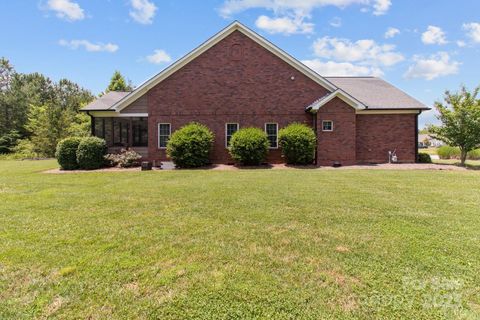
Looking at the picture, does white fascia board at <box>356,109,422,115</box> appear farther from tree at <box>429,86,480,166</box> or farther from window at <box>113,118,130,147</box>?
window at <box>113,118,130,147</box>

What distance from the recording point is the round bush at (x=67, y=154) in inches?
593

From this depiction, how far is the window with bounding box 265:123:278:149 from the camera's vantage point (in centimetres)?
1698

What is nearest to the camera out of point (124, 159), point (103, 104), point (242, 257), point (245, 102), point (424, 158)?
point (242, 257)

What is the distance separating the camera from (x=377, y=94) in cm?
1867

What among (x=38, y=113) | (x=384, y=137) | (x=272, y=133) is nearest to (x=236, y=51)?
(x=272, y=133)

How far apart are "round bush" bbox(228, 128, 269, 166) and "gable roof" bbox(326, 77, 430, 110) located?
21.1 ft

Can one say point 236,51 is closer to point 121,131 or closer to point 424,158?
point 121,131

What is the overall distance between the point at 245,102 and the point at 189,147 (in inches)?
177

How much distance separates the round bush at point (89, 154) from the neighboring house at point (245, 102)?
2678 millimetres

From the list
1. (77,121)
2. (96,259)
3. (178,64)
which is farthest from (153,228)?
(77,121)

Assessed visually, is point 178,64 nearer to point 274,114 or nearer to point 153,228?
point 274,114

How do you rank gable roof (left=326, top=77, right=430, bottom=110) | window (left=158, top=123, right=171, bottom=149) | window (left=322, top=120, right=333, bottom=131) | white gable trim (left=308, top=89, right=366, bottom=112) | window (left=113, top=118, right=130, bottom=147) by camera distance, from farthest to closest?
window (left=113, top=118, right=130, bottom=147)
window (left=158, top=123, right=171, bottom=149)
gable roof (left=326, top=77, right=430, bottom=110)
window (left=322, top=120, right=333, bottom=131)
white gable trim (left=308, top=89, right=366, bottom=112)

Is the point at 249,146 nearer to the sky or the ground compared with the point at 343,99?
nearer to the ground

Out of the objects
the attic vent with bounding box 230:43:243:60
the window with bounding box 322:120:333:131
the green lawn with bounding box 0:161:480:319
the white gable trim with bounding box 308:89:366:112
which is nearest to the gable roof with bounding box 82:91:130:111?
the attic vent with bounding box 230:43:243:60
